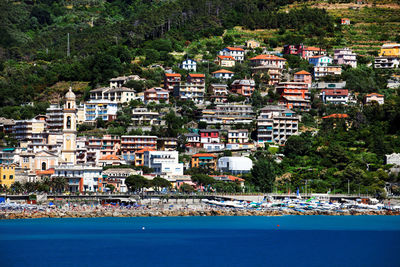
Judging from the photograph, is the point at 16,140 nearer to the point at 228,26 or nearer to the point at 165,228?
the point at 165,228

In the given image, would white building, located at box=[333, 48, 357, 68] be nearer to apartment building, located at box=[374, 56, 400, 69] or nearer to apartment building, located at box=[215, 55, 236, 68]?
apartment building, located at box=[374, 56, 400, 69]

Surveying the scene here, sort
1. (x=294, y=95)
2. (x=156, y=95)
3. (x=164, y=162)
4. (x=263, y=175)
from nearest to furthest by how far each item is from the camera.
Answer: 1. (x=263, y=175)
2. (x=164, y=162)
3. (x=156, y=95)
4. (x=294, y=95)

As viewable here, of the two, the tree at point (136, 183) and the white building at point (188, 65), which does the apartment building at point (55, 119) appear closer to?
the white building at point (188, 65)

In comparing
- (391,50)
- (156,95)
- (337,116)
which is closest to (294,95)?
(337,116)

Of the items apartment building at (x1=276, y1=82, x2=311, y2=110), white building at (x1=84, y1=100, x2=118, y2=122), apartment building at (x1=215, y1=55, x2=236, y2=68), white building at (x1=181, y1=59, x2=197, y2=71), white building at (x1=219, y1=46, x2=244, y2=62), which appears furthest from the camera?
white building at (x1=219, y1=46, x2=244, y2=62)

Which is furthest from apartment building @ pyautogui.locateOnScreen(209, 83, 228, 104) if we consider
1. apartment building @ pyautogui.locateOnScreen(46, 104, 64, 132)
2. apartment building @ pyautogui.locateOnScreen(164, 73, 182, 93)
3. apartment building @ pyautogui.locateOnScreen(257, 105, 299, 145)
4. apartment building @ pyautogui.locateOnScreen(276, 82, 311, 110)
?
apartment building @ pyautogui.locateOnScreen(46, 104, 64, 132)

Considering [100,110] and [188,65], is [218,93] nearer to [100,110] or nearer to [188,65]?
[188,65]

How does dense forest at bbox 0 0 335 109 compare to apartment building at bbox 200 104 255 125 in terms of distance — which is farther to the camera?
dense forest at bbox 0 0 335 109
